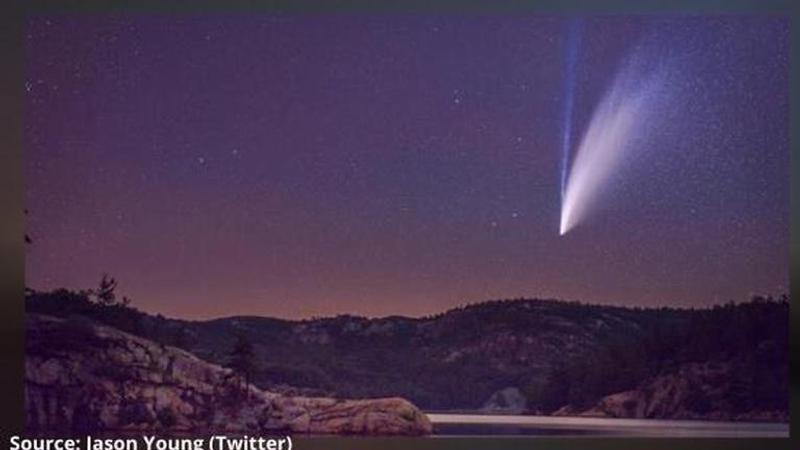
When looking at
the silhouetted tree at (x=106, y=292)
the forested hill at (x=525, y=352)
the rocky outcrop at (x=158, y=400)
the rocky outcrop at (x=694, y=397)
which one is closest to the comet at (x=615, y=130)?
the forested hill at (x=525, y=352)

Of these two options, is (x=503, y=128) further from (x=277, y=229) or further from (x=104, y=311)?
(x=104, y=311)

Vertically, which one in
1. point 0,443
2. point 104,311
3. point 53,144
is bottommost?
point 0,443

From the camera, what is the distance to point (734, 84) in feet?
33.7

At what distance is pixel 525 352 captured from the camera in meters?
10.3

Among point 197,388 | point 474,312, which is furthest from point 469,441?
point 197,388

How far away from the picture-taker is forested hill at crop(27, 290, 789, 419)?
10258 mm

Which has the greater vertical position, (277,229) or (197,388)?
(277,229)

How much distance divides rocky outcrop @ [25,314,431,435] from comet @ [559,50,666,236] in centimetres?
134

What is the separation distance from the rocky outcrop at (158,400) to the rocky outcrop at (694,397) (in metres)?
1.08

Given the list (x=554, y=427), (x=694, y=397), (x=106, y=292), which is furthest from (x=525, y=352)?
(x=106, y=292)

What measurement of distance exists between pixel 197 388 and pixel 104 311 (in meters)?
0.58

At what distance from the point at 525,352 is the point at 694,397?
84 centimetres

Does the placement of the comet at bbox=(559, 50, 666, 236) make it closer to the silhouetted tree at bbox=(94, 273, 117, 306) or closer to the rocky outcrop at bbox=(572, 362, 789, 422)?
the rocky outcrop at bbox=(572, 362, 789, 422)

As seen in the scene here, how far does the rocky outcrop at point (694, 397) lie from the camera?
1026cm
